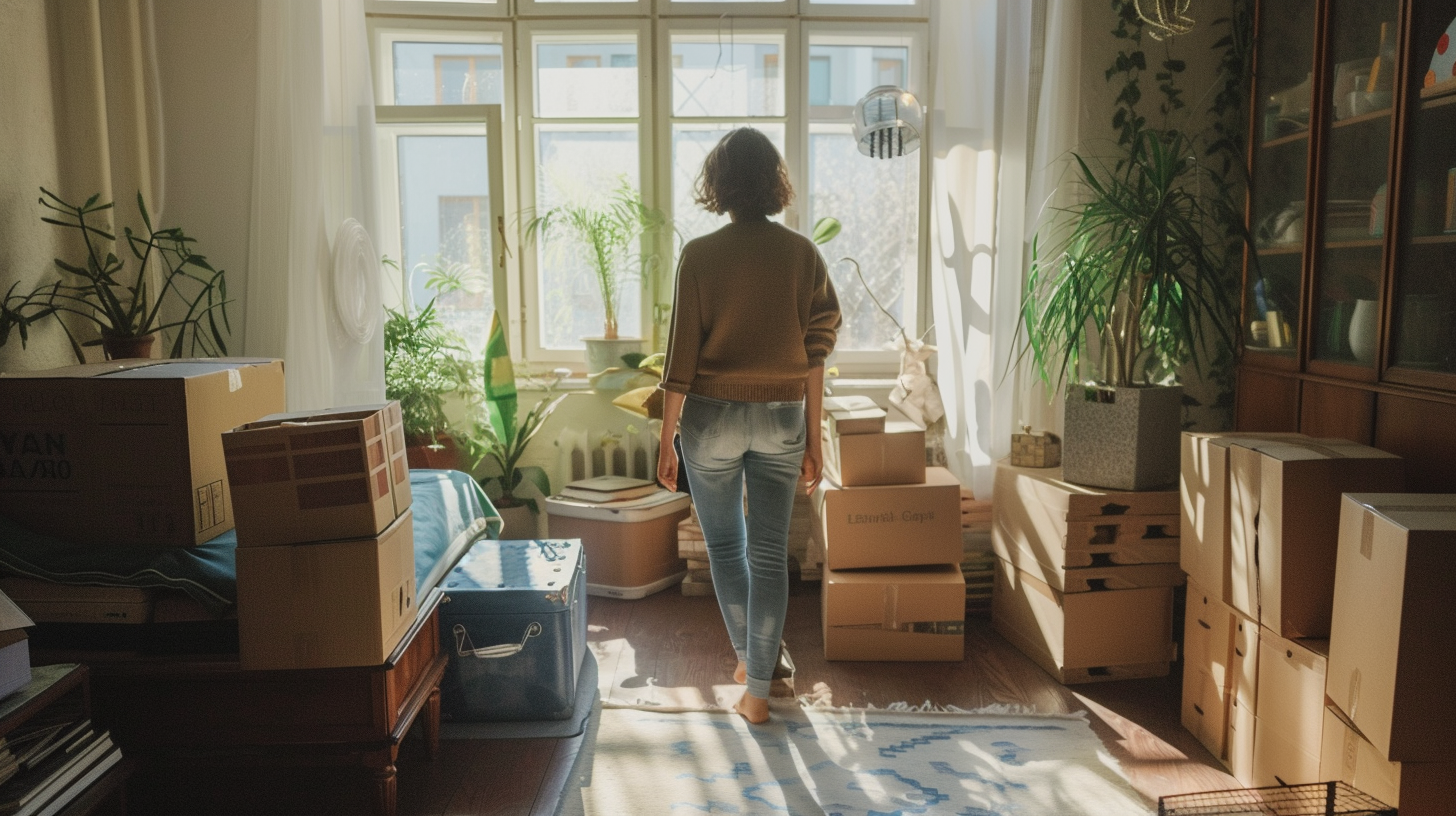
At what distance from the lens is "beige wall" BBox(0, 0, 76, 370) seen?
2332 mm

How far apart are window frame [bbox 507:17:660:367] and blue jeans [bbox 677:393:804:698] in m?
1.74

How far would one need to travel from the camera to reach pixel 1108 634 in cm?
267

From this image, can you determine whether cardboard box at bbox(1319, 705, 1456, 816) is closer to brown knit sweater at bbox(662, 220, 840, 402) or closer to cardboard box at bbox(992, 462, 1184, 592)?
cardboard box at bbox(992, 462, 1184, 592)

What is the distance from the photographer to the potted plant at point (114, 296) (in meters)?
2.34

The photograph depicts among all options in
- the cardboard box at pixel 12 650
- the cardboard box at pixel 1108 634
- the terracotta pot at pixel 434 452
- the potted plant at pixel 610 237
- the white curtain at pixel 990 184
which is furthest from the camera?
the potted plant at pixel 610 237

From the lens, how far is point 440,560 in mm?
2295

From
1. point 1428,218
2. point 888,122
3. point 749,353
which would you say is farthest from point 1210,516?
point 888,122

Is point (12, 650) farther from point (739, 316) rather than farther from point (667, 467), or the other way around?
point (739, 316)

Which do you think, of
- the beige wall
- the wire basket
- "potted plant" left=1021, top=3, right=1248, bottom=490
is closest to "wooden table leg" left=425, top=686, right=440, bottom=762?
the beige wall

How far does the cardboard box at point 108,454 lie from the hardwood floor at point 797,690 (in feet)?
2.57

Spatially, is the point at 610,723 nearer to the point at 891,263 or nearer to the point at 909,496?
the point at 909,496

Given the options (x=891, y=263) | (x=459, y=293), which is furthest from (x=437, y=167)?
(x=891, y=263)

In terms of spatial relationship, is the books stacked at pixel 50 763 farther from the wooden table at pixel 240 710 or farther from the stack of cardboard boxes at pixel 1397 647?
the stack of cardboard boxes at pixel 1397 647

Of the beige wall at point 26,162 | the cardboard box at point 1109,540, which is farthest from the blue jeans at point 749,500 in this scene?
the beige wall at point 26,162
